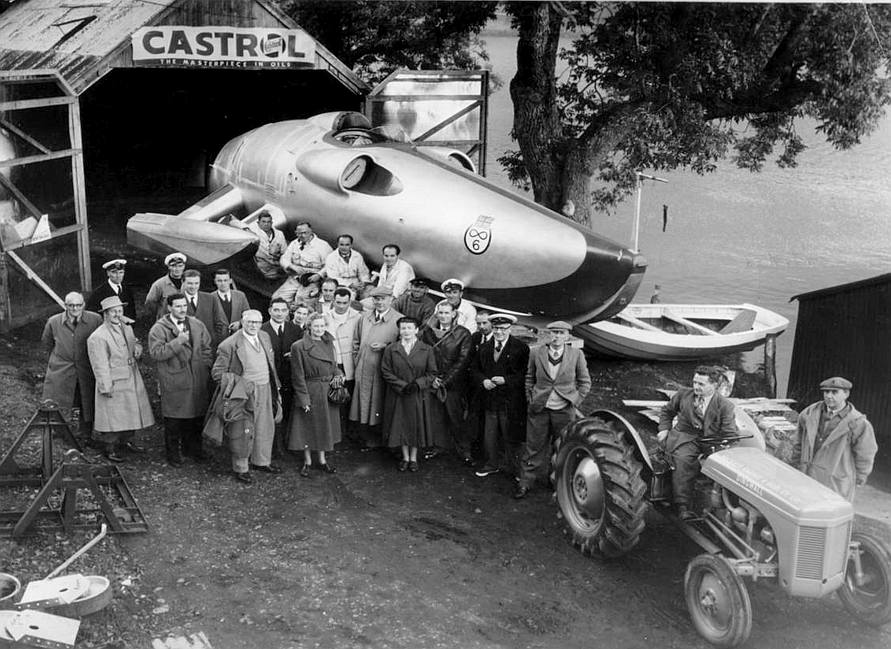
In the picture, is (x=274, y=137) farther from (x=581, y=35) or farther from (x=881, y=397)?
(x=881, y=397)

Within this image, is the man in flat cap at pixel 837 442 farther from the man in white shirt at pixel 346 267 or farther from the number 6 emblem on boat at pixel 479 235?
the man in white shirt at pixel 346 267

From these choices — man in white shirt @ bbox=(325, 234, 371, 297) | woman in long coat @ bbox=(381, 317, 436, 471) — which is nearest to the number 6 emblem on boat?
man in white shirt @ bbox=(325, 234, 371, 297)

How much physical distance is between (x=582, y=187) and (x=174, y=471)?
422 inches

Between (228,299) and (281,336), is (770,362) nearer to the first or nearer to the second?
(281,336)

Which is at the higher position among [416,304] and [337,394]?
[416,304]

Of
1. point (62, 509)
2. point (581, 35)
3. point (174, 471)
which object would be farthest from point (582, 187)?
point (62, 509)

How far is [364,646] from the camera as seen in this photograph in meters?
5.81

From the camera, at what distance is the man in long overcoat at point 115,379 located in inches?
313

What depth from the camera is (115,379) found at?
8.05 m

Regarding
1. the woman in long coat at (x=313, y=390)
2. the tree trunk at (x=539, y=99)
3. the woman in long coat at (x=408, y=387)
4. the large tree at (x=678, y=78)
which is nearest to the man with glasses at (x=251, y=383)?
the woman in long coat at (x=313, y=390)

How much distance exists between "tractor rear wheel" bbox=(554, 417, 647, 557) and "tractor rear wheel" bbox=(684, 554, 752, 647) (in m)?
0.63

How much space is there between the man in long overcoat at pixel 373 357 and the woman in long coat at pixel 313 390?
27 cm

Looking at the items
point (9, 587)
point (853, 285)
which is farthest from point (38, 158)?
point (853, 285)

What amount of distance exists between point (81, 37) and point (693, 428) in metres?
11.2
